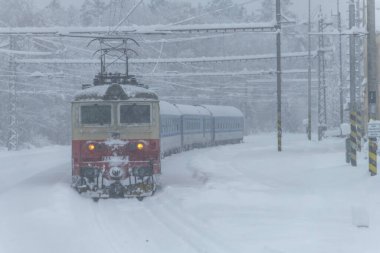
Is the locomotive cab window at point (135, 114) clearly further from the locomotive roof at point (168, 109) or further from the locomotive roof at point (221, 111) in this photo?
the locomotive roof at point (221, 111)

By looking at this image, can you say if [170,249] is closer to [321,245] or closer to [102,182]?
[321,245]

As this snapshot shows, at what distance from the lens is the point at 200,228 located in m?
11.9

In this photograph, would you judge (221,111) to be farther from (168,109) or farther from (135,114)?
(135,114)

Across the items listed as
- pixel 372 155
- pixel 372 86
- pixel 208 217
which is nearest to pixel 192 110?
pixel 372 86

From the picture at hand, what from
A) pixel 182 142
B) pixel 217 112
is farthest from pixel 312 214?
pixel 217 112

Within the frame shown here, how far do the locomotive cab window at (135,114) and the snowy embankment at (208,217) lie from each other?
1.95 meters

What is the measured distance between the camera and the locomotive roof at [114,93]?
1780 centimetres

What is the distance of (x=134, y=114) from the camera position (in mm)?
17703

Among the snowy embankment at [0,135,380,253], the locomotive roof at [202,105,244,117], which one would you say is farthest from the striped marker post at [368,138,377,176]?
the locomotive roof at [202,105,244,117]

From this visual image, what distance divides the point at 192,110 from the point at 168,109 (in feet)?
30.0

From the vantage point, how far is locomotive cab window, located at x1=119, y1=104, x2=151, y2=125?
1761 cm

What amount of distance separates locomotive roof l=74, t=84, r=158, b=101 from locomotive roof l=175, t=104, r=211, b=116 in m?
21.0

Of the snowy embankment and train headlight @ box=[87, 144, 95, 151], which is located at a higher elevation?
train headlight @ box=[87, 144, 95, 151]

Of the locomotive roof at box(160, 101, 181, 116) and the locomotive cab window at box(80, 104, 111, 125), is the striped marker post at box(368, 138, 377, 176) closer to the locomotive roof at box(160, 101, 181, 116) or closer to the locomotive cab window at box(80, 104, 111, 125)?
the locomotive cab window at box(80, 104, 111, 125)
